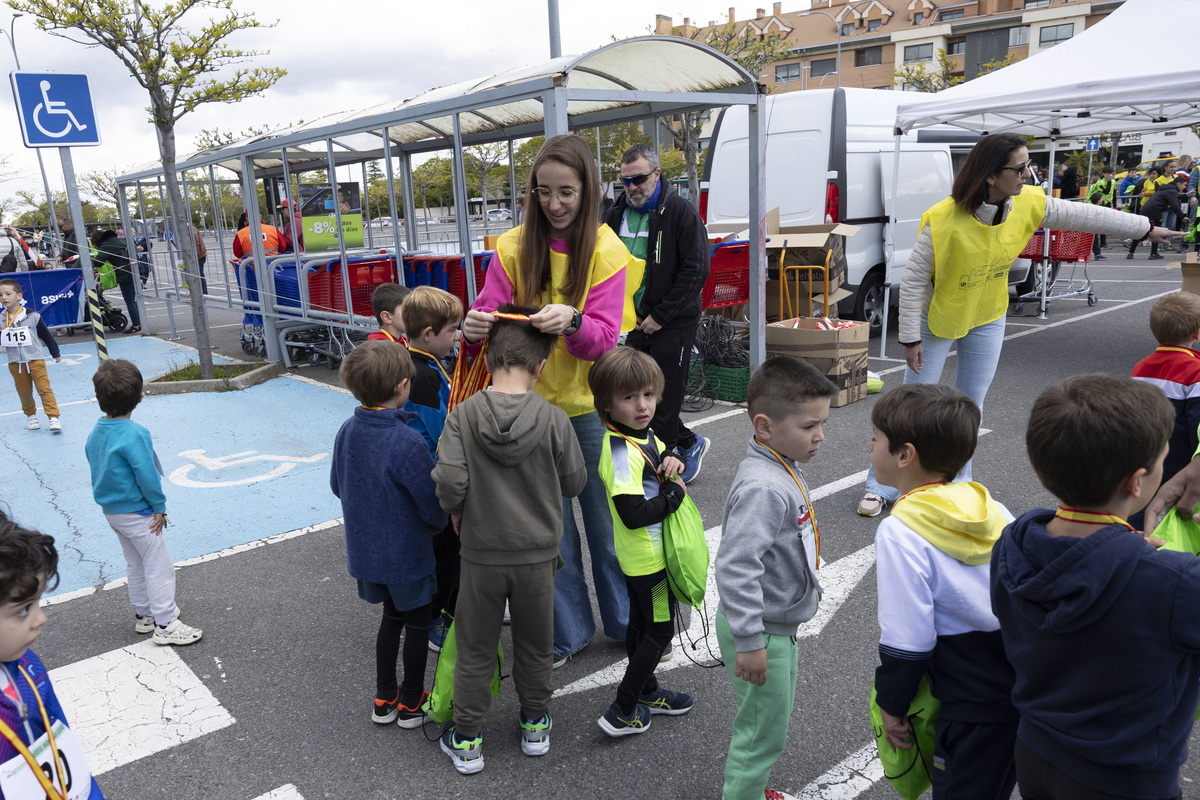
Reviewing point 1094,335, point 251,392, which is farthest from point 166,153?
point 1094,335

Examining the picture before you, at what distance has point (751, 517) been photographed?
2.01 meters

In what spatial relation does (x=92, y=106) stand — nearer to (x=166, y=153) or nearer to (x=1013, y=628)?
(x=166, y=153)

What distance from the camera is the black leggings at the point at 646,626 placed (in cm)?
255

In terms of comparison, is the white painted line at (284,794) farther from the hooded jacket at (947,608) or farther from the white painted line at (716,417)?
the white painted line at (716,417)

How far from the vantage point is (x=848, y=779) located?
250 cm

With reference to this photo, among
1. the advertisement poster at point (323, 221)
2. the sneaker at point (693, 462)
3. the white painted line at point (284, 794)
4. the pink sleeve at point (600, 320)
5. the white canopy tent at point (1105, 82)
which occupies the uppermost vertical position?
the white canopy tent at point (1105, 82)

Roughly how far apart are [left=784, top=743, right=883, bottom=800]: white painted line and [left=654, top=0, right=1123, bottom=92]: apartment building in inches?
1663

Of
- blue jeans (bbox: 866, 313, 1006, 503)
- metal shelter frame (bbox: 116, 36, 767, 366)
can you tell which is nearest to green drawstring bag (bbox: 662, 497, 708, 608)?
blue jeans (bbox: 866, 313, 1006, 503)

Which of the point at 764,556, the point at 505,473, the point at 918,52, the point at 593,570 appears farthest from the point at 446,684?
the point at 918,52

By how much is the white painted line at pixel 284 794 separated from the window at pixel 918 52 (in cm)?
5903

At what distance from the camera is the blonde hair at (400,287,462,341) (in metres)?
3.09

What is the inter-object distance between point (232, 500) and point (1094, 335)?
9311 millimetres

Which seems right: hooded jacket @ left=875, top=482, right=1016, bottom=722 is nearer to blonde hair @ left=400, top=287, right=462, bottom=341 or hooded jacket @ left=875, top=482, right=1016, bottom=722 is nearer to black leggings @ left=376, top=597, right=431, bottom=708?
black leggings @ left=376, top=597, right=431, bottom=708

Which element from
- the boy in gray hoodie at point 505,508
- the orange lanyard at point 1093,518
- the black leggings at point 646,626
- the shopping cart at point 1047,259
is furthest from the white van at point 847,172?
the orange lanyard at point 1093,518
